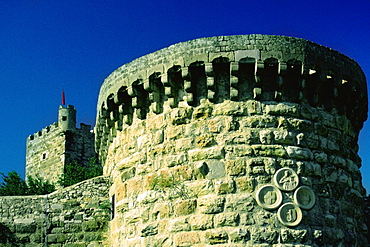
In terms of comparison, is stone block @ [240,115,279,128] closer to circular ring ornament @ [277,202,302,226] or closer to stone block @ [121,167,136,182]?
circular ring ornament @ [277,202,302,226]

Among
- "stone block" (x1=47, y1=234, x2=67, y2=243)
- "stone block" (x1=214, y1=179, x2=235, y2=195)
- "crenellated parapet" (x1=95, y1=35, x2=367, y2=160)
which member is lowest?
"stone block" (x1=47, y1=234, x2=67, y2=243)

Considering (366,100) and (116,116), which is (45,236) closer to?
(116,116)

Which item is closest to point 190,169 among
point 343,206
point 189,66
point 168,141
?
point 168,141

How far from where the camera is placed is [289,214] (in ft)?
27.5

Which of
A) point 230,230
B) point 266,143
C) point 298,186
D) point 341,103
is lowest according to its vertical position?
point 230,230

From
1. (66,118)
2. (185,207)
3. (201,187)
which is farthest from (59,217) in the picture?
(66,118)

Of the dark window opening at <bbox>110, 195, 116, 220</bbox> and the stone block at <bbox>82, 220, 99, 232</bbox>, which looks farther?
the stone block at <bbox>82, 220, 99, 232</bbox>

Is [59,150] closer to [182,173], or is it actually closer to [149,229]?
[149,229]

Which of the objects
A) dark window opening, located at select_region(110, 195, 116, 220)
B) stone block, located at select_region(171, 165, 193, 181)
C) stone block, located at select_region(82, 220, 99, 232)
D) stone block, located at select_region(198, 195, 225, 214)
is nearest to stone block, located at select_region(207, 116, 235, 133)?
stone block, located at select_region(171, 165, 193, 181)

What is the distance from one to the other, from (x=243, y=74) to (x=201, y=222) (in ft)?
7.62

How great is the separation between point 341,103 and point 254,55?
5.94 ft

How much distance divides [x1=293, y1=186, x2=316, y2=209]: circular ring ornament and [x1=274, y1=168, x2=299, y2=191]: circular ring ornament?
0.35 feet

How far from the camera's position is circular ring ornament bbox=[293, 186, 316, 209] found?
851 centimetres

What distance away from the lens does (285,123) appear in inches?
349
